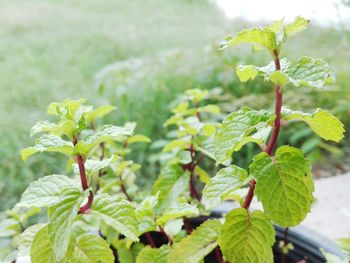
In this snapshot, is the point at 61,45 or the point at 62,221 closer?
the point at 62,221

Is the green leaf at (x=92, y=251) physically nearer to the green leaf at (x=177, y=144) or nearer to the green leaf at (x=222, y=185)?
the green leaf at (x=222, y=185)

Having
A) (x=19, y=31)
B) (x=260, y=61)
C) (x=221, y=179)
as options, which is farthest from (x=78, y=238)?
(x=19, y=31)

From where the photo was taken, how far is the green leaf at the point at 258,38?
65cm

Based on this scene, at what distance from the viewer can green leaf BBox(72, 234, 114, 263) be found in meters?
0.72

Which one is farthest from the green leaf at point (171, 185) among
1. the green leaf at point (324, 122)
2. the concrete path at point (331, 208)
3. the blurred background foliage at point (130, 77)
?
the concrete path at point (331, 208)

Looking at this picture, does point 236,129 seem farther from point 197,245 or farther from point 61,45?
point 61,45

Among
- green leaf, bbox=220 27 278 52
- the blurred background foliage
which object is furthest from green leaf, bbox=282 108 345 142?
the blurred background foliage

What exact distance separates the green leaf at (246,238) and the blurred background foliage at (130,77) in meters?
0.91

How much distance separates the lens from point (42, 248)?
703 mm

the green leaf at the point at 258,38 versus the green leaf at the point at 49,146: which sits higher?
the green leaf at the point at 258,38

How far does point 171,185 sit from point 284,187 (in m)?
0.35

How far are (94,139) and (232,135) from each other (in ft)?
0.61

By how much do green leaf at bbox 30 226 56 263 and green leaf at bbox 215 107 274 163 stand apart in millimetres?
273

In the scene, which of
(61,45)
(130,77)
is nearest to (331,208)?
(130,77)
